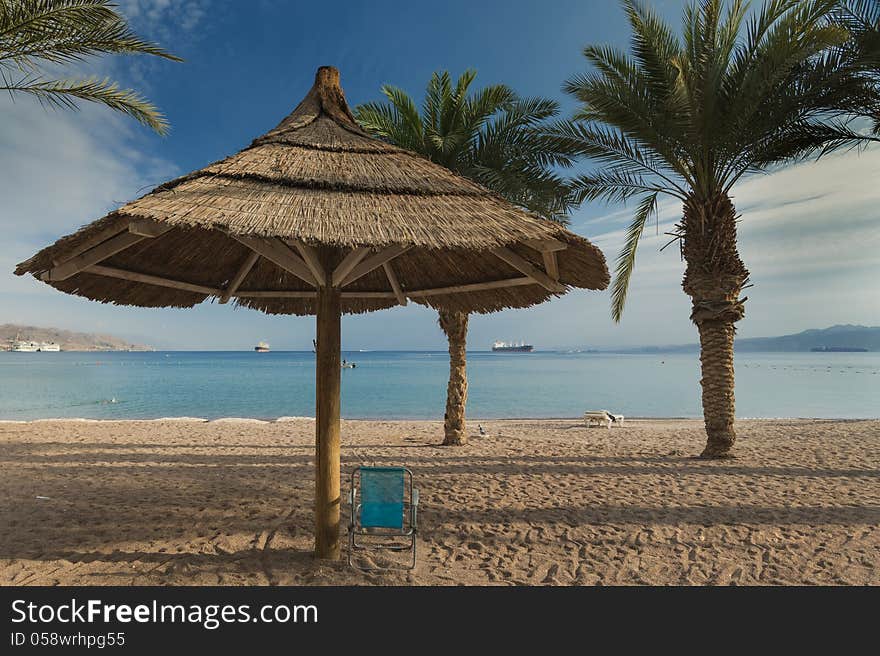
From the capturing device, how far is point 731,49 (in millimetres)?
8055

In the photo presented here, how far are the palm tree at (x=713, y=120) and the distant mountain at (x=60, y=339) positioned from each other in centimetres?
19001

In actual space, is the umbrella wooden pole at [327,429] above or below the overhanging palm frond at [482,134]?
below

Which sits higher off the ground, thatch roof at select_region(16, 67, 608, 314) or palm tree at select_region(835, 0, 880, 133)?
palm tree at select_region(835, 0, 880, 133)

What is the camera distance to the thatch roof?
3.13 meters

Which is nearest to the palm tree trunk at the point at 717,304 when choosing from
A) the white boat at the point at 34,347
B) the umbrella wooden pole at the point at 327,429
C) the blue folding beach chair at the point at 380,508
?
the blue folding beach chair at the point at 380,508

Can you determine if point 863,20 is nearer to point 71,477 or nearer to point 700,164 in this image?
point 700,164

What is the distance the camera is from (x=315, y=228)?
311 centimetres

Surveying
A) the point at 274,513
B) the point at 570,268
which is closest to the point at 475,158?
the point at 570,268

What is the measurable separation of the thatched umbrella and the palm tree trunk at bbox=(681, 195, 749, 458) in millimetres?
4331

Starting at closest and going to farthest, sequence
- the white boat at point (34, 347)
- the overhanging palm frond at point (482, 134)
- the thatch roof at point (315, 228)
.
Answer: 1. the thatch roof at point (315, 228)
2. the overhanging palm frond at point (482, 134)
3. the white boat at point (34, 347)

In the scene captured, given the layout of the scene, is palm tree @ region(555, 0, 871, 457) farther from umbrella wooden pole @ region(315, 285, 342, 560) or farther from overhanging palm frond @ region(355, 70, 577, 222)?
umbrella wooden pole @ region(315, 285, 342, 560)

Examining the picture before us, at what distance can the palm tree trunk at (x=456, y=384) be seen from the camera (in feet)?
31.7

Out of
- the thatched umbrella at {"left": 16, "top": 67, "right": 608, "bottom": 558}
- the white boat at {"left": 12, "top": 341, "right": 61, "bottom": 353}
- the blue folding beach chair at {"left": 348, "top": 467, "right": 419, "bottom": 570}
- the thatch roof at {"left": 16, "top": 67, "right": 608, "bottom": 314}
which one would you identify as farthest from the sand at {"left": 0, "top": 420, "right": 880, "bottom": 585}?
the white boat at {"left": 12, "top": 341, "right": 61, "bottom": 353}

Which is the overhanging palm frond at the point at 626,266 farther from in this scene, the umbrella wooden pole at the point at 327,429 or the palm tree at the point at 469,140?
A: the umbrella wooden pole at the point at 327,429
